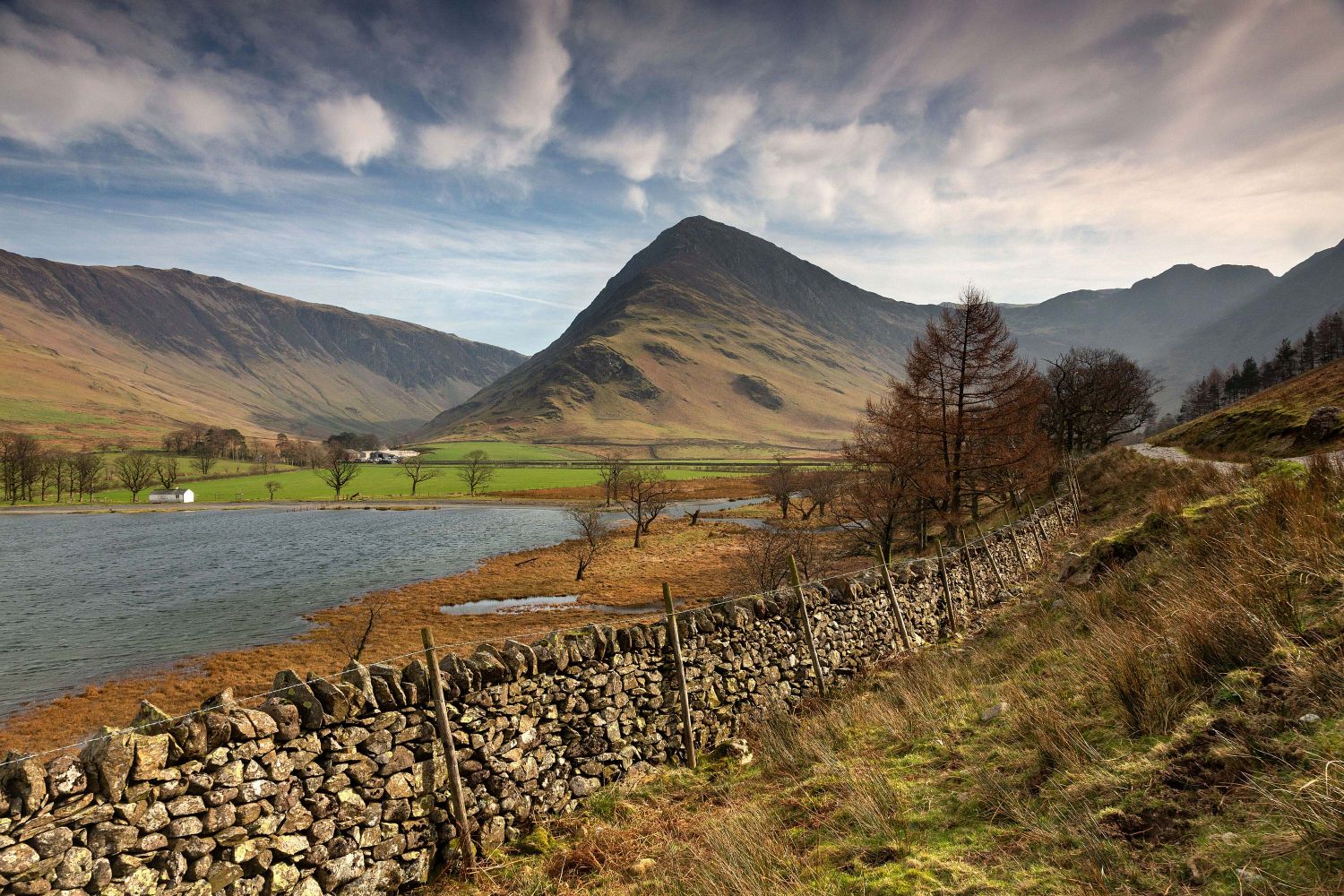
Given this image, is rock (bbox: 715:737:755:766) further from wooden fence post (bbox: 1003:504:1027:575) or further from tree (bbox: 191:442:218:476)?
tree (bbox: 191:442:218:476)

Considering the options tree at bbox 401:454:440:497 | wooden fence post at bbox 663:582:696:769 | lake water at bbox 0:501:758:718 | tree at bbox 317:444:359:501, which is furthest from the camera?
tree at bbox 401:454:440:497

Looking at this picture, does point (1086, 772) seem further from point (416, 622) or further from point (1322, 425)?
point (416, 622)

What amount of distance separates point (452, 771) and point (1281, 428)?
35122 mm

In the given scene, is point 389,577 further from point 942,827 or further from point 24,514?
point 24,514

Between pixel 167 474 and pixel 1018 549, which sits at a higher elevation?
pixel 167 474

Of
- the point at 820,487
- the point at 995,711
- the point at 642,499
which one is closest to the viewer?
the point at 995,711

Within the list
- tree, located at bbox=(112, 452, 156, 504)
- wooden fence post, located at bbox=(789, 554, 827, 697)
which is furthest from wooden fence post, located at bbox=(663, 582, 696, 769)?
tree, located at bbox=(112, 452, 156, 504)

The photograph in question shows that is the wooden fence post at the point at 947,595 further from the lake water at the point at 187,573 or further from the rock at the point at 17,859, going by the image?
the lake water at the point at 187,573

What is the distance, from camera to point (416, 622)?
105 ft

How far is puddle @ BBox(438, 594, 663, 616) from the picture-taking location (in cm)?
3391

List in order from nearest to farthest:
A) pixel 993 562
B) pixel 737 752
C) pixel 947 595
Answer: pixel 737 752, pixel 947 595, pixel 993 562

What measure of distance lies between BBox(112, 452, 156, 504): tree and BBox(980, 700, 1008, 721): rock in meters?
139

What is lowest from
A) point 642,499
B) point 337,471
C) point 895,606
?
point 642,499

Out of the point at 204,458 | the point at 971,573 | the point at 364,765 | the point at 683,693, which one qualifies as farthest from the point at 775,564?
the point at 204,458
